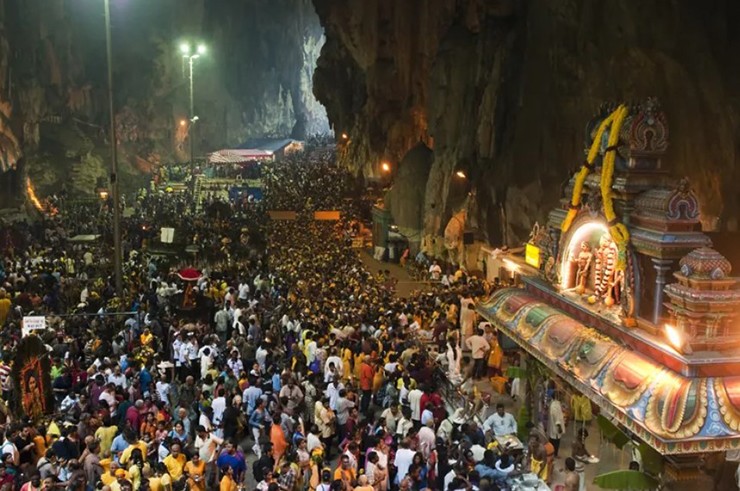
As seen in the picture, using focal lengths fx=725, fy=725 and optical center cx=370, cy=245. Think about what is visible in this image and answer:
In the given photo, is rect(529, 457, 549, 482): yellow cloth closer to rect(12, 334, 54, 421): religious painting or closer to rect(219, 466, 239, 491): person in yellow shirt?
rect(219, 466, 239, 491): person in yellow shirt

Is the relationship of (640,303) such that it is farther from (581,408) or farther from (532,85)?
(532,85)

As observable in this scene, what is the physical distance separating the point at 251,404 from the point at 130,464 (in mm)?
2662

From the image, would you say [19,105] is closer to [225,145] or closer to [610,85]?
[610,85]

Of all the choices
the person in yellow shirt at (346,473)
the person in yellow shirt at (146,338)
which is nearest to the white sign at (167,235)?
the person in yellow shirt at (146,338)

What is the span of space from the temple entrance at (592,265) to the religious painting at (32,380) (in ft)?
27.8

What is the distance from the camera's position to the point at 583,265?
34.9 feet

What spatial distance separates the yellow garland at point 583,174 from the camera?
392 inches

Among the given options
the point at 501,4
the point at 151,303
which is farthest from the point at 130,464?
the point at 501,4

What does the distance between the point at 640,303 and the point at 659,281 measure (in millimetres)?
415

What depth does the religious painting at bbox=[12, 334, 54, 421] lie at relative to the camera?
37.9ft

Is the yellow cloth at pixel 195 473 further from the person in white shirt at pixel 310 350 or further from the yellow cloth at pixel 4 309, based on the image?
the yellow cloth at pixel 4 309

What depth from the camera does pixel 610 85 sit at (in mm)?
17047

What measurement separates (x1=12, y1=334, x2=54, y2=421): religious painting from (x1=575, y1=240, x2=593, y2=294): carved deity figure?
28.3ft

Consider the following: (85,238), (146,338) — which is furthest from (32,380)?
(85,238)
